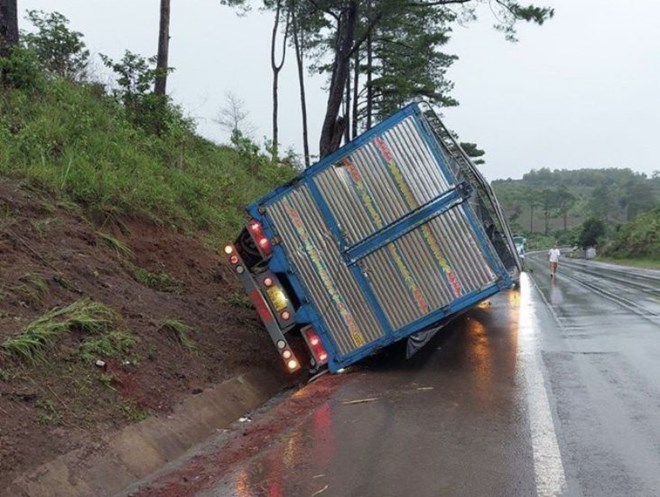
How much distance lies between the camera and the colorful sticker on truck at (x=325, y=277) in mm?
7254

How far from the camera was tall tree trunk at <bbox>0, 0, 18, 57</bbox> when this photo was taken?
11.8m

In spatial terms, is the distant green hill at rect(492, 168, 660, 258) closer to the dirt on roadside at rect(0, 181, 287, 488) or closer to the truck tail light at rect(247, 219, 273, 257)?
the dirt on roadside at rect(0, 181, 287, 488)

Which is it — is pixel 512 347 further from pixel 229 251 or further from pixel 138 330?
pixel 138 330

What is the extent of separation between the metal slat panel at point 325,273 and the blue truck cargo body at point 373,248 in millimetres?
12

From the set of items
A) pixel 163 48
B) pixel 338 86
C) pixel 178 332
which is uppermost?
pixel 163 48

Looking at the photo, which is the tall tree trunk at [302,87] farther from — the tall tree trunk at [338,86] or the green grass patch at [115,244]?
the green grass patch at [115,244]

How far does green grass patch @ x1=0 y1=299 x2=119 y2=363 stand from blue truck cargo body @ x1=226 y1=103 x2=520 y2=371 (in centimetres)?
194

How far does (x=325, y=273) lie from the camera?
7344 mm

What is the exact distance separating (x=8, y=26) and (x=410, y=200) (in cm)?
959

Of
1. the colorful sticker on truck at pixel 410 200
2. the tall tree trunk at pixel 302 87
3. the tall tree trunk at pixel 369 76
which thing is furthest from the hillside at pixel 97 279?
the tall tree trunk at pixel 302 87

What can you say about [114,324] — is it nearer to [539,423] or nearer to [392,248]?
[392,248]

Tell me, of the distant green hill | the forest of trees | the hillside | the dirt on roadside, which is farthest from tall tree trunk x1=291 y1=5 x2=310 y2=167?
the distant green hill

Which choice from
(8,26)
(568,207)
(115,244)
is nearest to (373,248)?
(115,244)

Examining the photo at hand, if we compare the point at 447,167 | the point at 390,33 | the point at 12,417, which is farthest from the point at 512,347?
the point at 390,33
